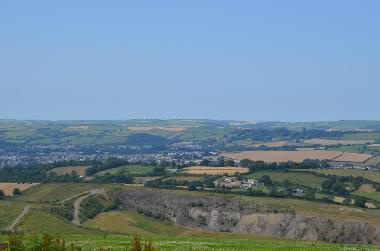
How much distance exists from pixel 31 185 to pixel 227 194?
51.8 m

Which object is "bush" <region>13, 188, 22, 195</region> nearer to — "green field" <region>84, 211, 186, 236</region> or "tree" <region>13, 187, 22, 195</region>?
"tree" <region>13, 187, 22, 195</region>

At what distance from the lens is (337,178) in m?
163

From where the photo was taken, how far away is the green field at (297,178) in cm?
16712

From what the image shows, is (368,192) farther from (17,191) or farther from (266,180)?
(17,191)

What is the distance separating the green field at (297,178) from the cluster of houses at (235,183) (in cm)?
710

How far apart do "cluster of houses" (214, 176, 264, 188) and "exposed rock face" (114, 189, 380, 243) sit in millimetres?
26284

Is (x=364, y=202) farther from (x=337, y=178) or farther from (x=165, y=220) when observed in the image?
(x=165, y=220)

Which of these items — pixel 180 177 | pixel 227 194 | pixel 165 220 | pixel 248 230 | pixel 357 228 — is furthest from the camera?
pixel 180 177

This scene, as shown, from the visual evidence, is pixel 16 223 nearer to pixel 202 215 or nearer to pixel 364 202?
pixel 202 215

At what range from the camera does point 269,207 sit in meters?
→ 123

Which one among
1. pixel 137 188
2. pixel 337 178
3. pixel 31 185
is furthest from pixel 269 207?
pixel 31 185

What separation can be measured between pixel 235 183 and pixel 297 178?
18399 millimetres

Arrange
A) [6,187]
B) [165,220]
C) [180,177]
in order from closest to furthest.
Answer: [165,220]
[6,187]
[180,177]

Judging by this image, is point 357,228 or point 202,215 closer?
point 357,228
